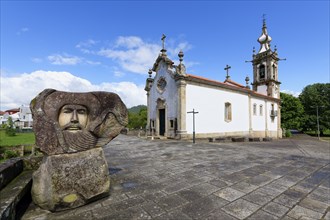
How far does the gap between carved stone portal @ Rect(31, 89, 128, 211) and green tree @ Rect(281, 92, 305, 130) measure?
39.8 m

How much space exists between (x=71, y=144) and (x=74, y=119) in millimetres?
427

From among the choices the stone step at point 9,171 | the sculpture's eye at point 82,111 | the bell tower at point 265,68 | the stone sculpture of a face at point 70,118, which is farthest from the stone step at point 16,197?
the bell tower at point 265,68

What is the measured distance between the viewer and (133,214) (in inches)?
104

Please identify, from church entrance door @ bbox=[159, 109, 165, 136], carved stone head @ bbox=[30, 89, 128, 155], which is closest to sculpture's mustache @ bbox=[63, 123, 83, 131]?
carved stone head @ bbox=[30, 89, 128, 155]

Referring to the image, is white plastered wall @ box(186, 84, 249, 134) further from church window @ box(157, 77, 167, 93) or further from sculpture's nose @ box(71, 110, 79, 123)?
sculpture's nose @ box(71, 110, 79, 123)

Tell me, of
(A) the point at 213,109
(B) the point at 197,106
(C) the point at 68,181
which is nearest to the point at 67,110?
(C) the point at 68,181

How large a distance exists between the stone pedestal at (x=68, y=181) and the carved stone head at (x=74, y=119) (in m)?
0.17

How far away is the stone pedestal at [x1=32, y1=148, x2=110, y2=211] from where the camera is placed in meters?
2.74

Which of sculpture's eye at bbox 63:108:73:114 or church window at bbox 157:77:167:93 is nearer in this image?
sculpture's eye at bbox 63:108:73:114

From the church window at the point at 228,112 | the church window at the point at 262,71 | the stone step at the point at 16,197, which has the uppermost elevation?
the church window at the point at 262,71

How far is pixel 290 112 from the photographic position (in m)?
34.7

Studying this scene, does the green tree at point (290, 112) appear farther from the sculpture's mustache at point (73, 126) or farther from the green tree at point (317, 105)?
the sculpture's mustache at point (73, 126)

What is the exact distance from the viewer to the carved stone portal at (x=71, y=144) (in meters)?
2.77

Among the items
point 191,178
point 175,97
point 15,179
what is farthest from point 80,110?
point 175,97
